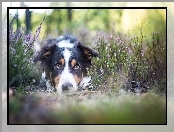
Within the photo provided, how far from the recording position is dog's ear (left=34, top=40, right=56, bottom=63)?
2.93 m

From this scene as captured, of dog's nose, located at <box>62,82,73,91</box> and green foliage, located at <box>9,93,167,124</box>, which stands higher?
dog's nose, located at <box>62,82,73,91</box>

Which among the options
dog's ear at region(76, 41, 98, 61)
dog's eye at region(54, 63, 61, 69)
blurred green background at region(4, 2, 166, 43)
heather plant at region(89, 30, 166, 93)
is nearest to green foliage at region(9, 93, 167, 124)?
heather plant at region(89, 30, 166, 93)

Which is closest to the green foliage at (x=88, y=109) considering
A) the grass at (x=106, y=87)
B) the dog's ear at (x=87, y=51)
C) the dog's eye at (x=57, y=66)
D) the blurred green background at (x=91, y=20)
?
the grass at (x=106, y=87)

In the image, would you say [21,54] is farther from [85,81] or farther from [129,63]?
[129,63]

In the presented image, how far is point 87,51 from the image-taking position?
9.61 ft

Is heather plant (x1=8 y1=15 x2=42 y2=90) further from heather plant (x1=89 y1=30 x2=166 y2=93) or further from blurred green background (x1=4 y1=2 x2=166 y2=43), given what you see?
heather plant (x1=89 y1=30 x2=166 y2=93)

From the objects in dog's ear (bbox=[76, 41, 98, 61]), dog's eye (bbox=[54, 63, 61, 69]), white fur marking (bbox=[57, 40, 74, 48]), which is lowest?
dog's eye (bbox=[54, 63, 61, 69])

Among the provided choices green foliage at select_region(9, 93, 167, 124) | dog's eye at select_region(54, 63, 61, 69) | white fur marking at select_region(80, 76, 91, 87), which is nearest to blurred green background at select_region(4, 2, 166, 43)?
dog's eye at select_region(54, 63, 61, 69)

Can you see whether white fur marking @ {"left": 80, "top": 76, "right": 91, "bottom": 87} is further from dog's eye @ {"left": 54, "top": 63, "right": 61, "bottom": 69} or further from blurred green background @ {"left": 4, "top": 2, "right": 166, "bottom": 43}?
blurred green background @ {"left": 4, "top": 2, "right": 166, "bottom": 43}

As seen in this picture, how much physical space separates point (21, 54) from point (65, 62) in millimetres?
397

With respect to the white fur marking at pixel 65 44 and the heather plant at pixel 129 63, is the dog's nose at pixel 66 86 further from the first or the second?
the white fur marking at pixel 65 44

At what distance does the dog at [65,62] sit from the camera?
9.54 feet

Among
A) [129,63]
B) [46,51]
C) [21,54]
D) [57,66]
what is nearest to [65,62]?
[57,66]

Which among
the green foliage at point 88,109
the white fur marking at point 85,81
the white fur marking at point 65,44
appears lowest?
the green foliage at point 88,109
